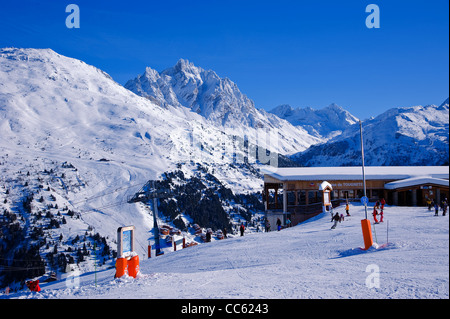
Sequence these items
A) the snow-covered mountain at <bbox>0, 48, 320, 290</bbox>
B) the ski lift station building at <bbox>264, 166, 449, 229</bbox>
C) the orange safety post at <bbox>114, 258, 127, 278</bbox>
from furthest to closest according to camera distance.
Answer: the snow-covered mountain at <bbox>0, 48, 320, 290</bbox> → the ski lift station building at <bbox>264, 166, 449, 229</bbox> → the orange safety post at <bbox>114, 258, 127, 278</bbox>

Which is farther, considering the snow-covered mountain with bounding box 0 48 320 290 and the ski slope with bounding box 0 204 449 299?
the snow-covered mountain with bounding box 0 48 320 290

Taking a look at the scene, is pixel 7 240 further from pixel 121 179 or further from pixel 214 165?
pixel 214 165

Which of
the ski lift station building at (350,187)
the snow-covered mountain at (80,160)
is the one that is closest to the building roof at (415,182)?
the ski lift station building at (350,187)

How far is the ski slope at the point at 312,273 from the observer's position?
8461 millimetres

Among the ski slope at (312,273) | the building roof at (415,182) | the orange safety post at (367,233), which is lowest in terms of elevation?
the ski slope at (312,273)

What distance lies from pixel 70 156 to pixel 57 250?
188 ft

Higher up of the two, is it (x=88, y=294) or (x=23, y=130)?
(x=23, y=130)

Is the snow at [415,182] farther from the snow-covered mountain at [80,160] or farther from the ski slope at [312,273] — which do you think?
the snow-covered mountain at [80,160]

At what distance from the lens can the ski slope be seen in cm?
846

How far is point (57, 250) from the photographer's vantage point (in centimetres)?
6944

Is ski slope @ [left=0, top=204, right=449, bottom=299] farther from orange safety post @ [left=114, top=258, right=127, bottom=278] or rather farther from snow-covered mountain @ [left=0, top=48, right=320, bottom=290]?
snow-covered mountain @ [left=0, top=48, right=320, bottom=290]

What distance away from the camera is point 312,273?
11.1 metres

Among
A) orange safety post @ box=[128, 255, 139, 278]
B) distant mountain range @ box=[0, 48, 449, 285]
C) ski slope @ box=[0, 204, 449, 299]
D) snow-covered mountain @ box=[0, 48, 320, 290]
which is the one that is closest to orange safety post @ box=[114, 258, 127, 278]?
orange safety post @ box=[128, 255, 139, 278]

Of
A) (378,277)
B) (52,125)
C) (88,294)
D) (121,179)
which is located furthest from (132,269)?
(52,125)
